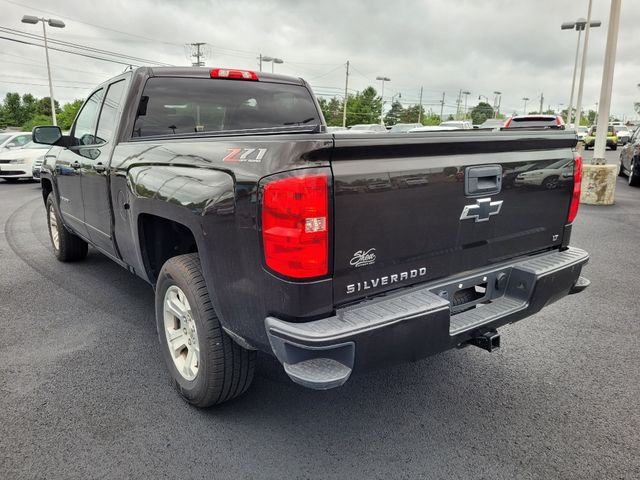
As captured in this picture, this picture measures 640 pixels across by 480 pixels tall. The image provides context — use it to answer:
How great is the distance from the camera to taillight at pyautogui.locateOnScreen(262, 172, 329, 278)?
1.88 meters

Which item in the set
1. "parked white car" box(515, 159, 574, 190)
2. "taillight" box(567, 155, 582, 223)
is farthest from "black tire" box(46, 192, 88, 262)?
"taillight" box(567, 155, 582, 223)

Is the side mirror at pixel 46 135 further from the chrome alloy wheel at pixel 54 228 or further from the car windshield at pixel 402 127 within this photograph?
the car windshield at pixel 402 127

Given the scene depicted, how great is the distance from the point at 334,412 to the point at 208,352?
83 cm

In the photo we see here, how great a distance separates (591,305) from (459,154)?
2.91 m

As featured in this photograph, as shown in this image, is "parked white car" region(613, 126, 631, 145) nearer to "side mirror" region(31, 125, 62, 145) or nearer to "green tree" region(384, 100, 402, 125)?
"side mirror" region(31, 125, 62, 145)

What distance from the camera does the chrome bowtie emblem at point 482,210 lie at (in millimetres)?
2393

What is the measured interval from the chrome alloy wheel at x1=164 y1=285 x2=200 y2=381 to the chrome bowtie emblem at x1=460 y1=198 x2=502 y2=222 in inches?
61.0

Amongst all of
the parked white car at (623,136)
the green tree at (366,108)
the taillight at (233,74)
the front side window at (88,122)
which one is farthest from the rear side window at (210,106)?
the green tree at (366,108)

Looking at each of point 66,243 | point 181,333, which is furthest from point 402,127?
point 181,333

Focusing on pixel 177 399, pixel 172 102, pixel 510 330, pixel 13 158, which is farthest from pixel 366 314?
pixel 13 158

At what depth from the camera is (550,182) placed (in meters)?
2.78

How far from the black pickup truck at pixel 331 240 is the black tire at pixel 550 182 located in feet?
0.06

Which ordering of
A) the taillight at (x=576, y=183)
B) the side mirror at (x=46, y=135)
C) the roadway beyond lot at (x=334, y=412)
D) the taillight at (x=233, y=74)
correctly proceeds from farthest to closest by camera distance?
the side mirror at (x=46, y=135), the taillight at (x=233, y=74), the taillight at (x=576, y=183), the roadway beyond lot at (x=334, y=412)

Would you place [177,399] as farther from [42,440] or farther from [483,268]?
[483,268]
